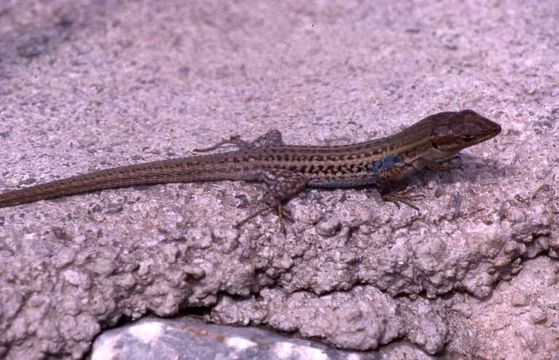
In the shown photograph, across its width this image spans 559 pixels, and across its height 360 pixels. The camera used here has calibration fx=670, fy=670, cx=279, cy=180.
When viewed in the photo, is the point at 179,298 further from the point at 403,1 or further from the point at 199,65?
the point at 403,1

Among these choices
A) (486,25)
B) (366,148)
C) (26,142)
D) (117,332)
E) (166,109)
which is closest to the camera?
(117,332)

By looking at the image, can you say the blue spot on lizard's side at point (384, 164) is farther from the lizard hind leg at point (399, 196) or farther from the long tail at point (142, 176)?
the long tail at point (142, 176)

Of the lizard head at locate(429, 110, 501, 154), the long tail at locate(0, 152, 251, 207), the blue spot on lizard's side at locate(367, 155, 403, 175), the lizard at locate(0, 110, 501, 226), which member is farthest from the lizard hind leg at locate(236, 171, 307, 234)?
the lizard head at locate(429, 110, 501, 154)

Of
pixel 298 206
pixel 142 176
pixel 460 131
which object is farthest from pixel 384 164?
pixel 142 176

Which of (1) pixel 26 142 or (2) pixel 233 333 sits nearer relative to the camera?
(2) pixel 233 333

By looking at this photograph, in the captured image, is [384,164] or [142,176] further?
[384,164]

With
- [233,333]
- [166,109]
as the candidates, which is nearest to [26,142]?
[166,109]

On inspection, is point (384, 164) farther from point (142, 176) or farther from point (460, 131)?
point (142, 176)
